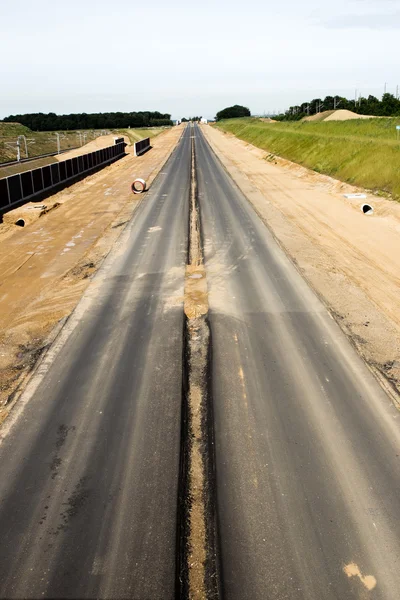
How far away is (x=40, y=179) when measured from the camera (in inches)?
1468

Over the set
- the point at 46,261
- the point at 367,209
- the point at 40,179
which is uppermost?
the point at 40,179

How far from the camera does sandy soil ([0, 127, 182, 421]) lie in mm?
13383

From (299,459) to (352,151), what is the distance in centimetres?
4272

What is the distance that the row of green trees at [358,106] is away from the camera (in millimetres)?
100356

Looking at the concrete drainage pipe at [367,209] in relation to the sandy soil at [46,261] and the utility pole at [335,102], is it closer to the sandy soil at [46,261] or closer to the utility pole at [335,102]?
the sandy soil at [46,261]

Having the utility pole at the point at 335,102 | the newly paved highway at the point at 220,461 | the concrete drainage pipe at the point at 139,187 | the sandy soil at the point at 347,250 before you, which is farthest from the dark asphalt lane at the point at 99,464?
the utility pole at the point at 335,102

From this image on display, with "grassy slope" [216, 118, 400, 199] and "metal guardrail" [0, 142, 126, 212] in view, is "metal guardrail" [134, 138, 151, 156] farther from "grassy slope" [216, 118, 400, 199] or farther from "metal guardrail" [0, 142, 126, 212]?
"grassy slope" [216, 118, 400, 199]

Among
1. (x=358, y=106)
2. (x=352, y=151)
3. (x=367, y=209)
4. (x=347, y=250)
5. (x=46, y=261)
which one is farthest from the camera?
(x=358, y=106)

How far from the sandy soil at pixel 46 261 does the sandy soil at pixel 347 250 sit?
9.55 meters

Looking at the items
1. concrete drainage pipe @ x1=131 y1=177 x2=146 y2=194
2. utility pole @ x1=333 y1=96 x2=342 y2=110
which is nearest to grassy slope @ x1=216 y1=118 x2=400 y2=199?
concrete drainage pipe @ x1=131 y1=177 x2=146 y2=194

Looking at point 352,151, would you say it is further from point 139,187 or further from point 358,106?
point 358,106

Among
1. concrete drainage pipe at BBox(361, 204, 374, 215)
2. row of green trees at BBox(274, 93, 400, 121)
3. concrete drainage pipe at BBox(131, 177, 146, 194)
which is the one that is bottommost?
concrete drainage pipe at BBox(361, 204, 374, 215)

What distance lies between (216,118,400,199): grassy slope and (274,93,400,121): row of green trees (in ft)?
121

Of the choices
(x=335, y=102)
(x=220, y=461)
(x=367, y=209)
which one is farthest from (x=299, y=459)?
(x=335, y=102)
